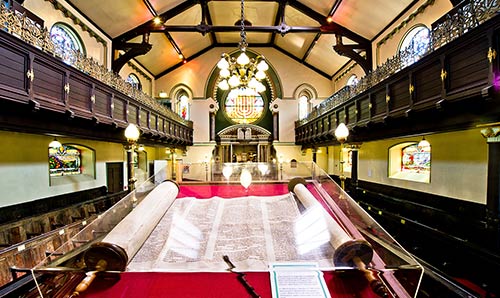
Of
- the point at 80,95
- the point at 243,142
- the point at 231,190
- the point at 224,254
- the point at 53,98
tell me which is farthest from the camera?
the point at 243,142

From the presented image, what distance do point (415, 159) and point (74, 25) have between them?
1119 cm

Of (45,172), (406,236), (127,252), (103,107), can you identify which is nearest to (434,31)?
(406,236)

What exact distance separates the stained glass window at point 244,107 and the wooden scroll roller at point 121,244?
48.5 ft

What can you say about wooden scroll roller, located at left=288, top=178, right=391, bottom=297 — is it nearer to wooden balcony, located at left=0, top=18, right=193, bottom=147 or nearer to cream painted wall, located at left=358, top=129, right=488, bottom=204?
wooden balcony, located at left=0, top=18, right=193, bottom=147

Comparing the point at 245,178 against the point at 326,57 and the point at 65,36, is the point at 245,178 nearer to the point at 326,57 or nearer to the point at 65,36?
the point at 65,36

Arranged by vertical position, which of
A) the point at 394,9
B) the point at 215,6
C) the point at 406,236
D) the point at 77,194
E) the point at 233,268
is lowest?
the point at 406,236

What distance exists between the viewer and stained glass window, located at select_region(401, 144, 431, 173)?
22.6 feet

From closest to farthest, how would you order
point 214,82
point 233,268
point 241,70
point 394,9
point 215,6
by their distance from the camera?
point 233,268 < point 241,70 < point 394,9 < point 215,6 < point 214,82

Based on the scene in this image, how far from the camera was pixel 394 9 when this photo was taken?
24.8ft

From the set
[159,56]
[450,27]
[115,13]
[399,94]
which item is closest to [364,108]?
[399,94]

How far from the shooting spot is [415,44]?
285 inches

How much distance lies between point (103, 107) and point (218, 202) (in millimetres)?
5021

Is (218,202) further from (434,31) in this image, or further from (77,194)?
(77,194)

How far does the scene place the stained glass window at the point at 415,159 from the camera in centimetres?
688
